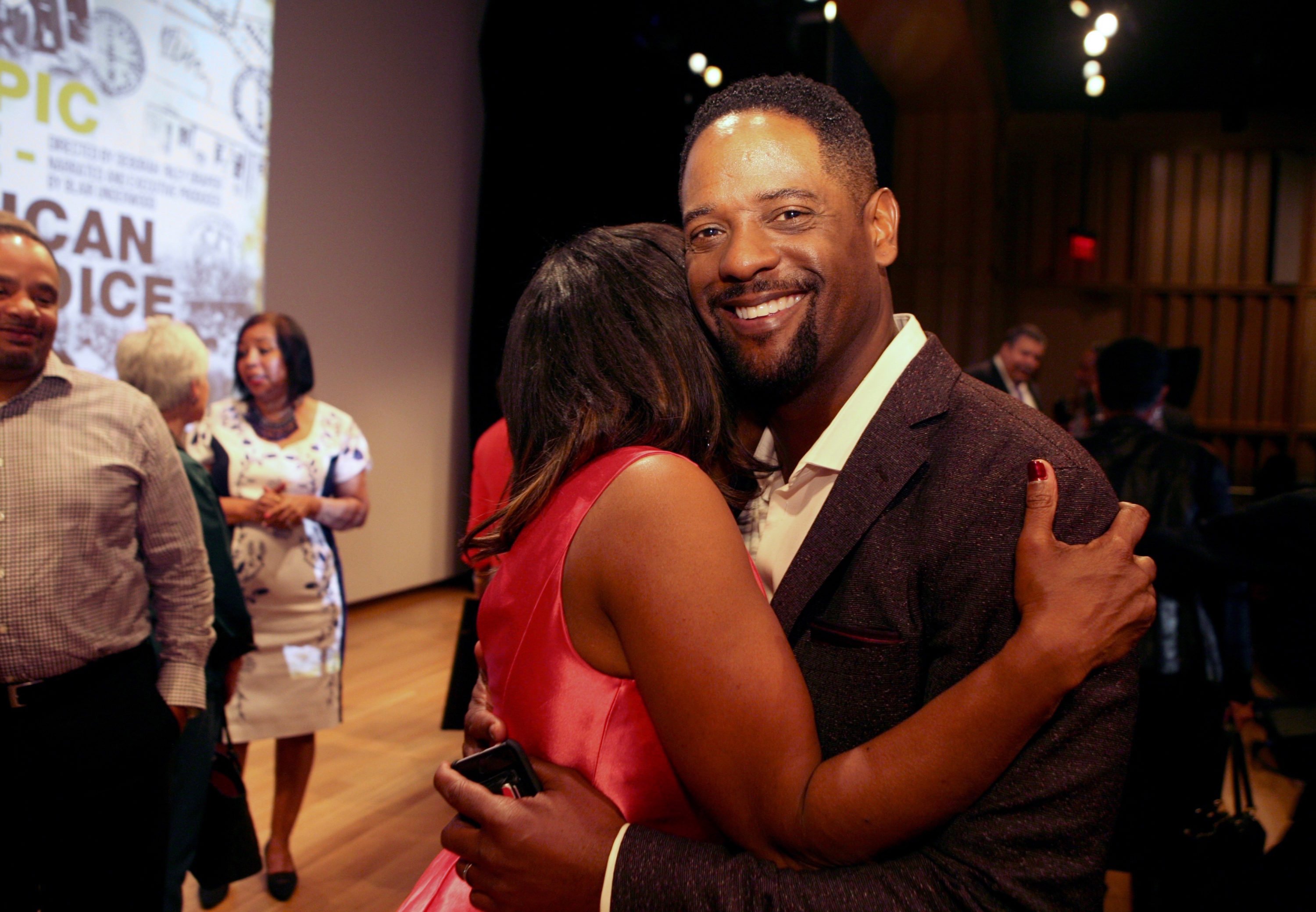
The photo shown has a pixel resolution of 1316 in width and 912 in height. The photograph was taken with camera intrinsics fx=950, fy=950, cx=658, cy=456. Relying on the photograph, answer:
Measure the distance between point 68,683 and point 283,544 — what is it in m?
1.27

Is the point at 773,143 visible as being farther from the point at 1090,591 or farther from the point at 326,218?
the point at 326,218

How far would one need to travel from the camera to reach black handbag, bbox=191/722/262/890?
8.64 ft

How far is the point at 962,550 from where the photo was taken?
101cm

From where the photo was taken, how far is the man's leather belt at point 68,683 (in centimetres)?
193

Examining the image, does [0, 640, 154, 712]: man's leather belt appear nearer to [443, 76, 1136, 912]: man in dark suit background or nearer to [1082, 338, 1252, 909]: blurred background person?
[443, 76, 1136, 912]: man in dark suit background

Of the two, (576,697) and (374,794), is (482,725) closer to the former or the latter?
(576,697)

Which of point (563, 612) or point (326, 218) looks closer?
point (563, 612)

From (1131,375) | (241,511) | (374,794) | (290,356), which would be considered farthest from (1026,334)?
(241,511)

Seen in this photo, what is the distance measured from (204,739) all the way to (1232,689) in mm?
3143

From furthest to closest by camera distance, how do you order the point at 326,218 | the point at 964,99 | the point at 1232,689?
the point at 964,99, the point at 326,218, the point at 1232,689

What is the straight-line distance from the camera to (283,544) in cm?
325

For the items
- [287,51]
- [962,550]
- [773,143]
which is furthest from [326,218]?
[962,550]

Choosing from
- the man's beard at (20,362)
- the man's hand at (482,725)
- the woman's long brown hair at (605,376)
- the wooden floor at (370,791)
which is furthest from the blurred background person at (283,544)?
the woman's long brown hair at (605,376)

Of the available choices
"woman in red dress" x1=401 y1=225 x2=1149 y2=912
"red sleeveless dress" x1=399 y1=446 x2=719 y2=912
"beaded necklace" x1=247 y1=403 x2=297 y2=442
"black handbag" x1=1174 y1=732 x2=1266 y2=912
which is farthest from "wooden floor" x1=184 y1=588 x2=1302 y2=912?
"red sleeveless dress" x1=399 y1=446 x2=719 y2=912
